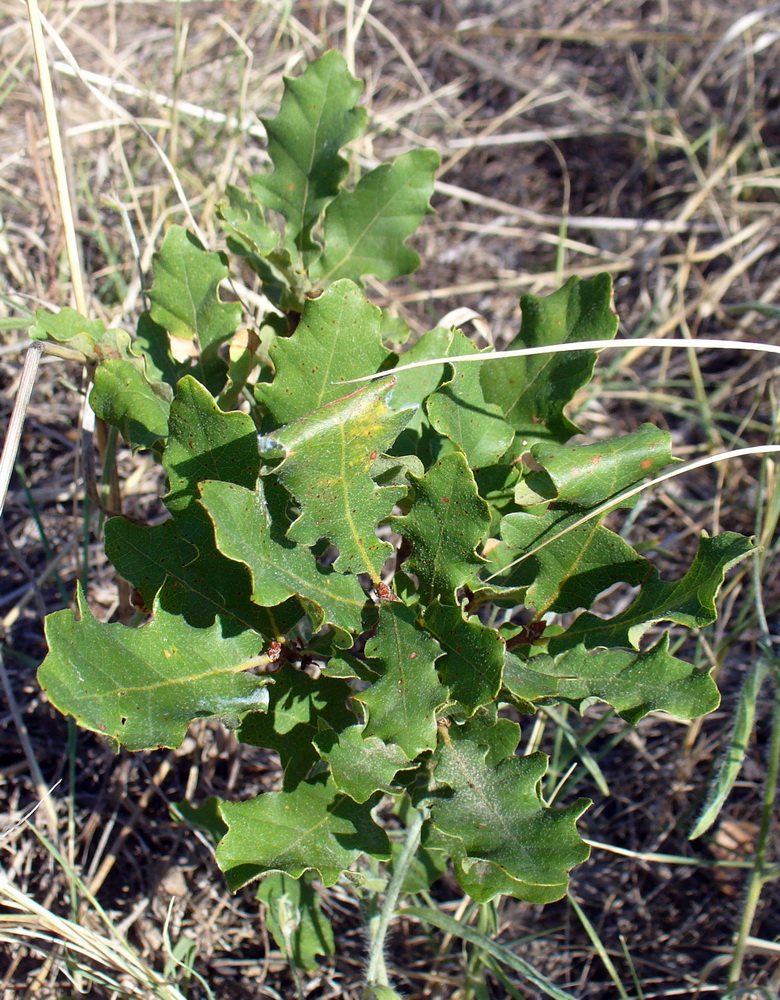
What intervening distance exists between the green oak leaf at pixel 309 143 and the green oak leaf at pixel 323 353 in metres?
0.37

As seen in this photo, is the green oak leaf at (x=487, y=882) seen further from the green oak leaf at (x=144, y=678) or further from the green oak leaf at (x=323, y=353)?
the green oak leaf at (x=323, y=353)

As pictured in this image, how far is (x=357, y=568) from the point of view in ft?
4.55

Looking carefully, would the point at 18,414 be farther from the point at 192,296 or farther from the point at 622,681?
the point at 622,681

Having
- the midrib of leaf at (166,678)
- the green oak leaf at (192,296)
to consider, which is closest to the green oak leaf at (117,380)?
the green oak leaf at (192,296)

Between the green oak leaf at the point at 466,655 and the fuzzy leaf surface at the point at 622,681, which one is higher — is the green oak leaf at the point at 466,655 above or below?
above

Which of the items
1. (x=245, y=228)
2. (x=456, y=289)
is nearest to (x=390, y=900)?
(x=245, y=228)

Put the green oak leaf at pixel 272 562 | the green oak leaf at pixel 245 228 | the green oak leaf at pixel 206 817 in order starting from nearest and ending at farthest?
1. the green oak leaf at pixel 272 562
2. the green oak leaf at pixel 245 228
3. the green oak leaf at pixel 206 817

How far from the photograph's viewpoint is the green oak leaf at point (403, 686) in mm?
1285

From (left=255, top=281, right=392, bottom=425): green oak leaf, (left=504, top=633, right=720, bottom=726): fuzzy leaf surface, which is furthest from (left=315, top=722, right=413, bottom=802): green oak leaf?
(left=255, top=281, right=392, bottom=425): green oak leaf

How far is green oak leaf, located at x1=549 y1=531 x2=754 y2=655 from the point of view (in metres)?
1.29

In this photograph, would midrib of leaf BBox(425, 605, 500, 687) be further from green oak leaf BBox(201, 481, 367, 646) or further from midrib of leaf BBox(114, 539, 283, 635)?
midrib of leaf BBox(114, 539, 283, 635)

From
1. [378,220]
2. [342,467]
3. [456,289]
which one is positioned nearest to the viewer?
[342,467]

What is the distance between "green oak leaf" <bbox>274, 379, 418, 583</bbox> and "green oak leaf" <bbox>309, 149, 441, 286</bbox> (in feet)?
1.77

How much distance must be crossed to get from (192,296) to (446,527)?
2.29ft
